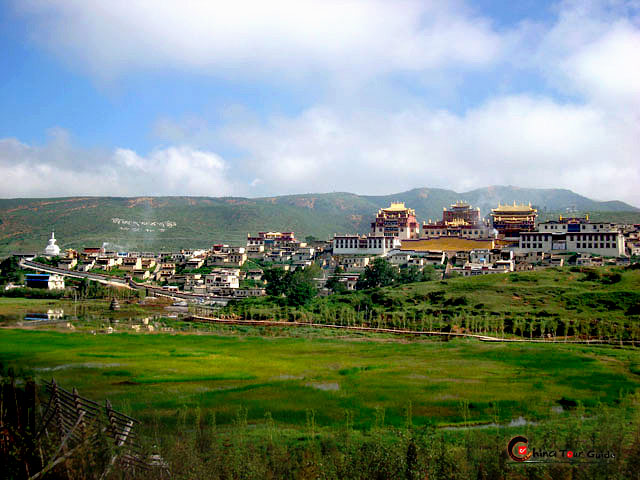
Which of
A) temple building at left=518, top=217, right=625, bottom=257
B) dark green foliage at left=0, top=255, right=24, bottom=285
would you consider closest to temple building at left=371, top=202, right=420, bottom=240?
temple building at left=518, top=217, right=625, bottom=257

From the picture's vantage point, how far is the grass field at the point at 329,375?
22656mm

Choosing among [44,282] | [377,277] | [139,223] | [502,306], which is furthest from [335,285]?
[139,223]

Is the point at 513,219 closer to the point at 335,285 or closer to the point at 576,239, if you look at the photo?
the point at 576,239

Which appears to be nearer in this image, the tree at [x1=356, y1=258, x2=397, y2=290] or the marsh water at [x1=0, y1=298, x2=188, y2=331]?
the marsh water at [x1=0, y1=298, x2=188, y2=331]

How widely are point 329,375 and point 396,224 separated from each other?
64.6 metres

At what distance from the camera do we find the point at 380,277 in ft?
222

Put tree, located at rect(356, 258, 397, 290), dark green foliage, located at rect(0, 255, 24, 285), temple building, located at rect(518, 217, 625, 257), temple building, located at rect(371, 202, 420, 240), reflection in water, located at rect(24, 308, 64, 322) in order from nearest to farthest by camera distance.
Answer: reflection in water, located at rect(24, 308, 64, 322) < tree, located at rect(356, 258, 397, 290) < dark green foliage, located at rect(0, 255, 24, 285) < temple building, located at rect(518, 217, 625, 257) < temple building, located at rect(371, 202, 420, 240)

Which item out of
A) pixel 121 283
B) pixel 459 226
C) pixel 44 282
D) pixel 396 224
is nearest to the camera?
pixel 44 282

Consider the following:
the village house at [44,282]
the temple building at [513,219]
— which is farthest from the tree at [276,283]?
the temple building at [513,219]

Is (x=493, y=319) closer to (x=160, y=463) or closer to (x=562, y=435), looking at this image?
(x=562, y=435)

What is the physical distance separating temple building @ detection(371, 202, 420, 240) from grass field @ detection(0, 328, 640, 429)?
50.8m

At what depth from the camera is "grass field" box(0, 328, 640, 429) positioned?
22.7m

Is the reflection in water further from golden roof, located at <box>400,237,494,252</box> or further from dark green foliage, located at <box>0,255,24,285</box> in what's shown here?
golden roof, located at <box>400,237,494,252</box>

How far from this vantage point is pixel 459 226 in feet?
292
